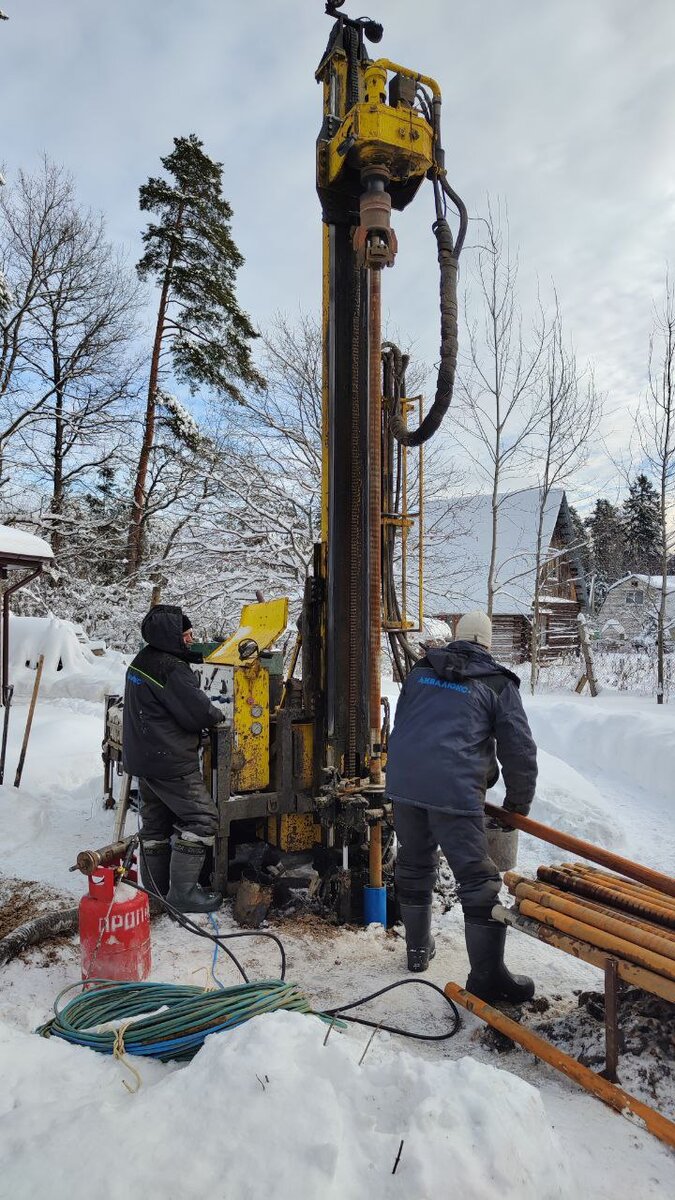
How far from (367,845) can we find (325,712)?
34.2 inches

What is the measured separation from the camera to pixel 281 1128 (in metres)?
1.77

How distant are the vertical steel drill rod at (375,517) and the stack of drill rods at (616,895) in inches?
52.1

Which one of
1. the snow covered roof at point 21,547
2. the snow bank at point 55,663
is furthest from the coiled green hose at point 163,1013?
the snow bank at point 55,663

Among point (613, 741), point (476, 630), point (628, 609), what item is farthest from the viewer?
point (628, 609)

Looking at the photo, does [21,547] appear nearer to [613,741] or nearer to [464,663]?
[464,663]

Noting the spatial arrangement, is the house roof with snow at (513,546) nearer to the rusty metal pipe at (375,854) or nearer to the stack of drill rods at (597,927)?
the rusty metal pipe at (375,854)

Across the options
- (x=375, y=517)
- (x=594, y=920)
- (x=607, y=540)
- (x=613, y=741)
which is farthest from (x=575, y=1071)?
(x=607, y=540)

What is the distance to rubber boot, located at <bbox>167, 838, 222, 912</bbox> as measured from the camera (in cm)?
412

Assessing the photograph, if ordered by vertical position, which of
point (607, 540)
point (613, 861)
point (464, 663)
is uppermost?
point (607, 540)

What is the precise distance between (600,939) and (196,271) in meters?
19.5

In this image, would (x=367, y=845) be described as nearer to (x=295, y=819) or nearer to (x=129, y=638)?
(x=295, y=819)

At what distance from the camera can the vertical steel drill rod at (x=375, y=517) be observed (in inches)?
165

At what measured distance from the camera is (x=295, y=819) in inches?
181

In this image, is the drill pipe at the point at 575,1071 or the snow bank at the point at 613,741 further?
the snow bank at the point at 613,741
